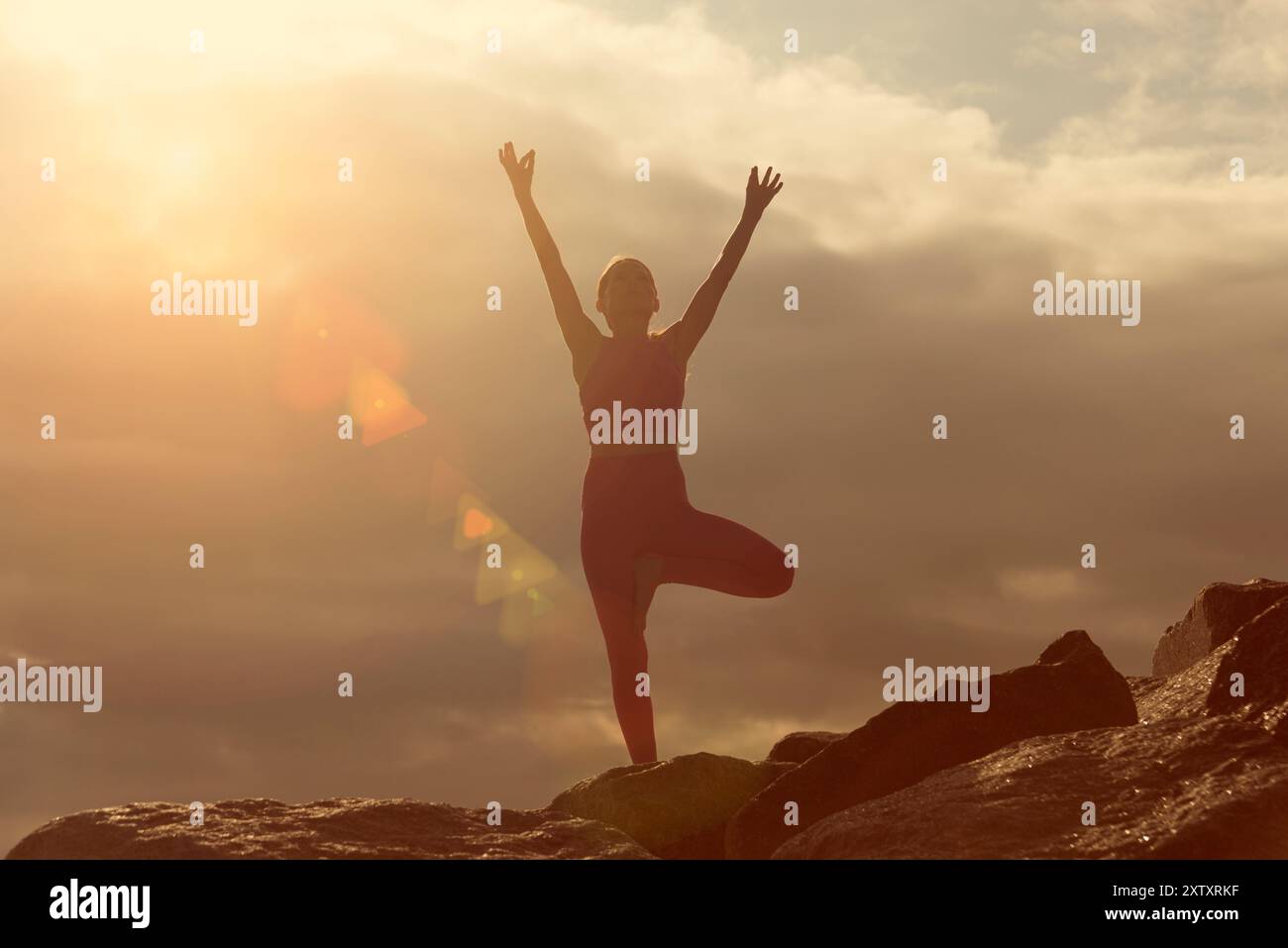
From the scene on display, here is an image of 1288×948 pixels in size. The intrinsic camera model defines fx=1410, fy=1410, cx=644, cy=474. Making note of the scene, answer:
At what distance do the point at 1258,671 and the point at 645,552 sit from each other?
15.1ft

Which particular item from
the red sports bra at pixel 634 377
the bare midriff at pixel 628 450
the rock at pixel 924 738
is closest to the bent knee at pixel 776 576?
the bare midriff at pixel 628 450

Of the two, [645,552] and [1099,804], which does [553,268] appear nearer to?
[645,552]

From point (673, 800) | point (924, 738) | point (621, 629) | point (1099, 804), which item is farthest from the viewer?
point (621, 629)

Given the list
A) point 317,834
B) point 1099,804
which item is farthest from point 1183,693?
point 317,834

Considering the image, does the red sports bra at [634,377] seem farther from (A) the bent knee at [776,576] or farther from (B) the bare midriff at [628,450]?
(A) the bent knee at [776,576]

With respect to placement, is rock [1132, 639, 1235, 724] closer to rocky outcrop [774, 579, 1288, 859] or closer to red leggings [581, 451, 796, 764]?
rocky outcrop [774, 579, 1288, 859]

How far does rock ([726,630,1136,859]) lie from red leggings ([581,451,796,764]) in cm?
242

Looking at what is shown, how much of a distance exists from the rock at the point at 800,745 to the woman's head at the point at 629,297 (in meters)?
3.54

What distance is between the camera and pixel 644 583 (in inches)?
428

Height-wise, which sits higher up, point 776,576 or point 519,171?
point 519,171

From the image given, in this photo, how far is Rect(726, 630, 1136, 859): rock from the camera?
832 cm

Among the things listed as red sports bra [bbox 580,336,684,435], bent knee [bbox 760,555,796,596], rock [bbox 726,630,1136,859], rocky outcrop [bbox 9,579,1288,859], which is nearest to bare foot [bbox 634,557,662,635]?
bent knee [bbox 760,555,796,596]
